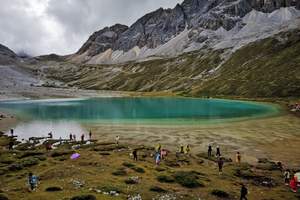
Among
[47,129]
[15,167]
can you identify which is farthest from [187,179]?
[47,129]

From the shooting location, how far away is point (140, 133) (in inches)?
3351

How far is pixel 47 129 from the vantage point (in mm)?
92562

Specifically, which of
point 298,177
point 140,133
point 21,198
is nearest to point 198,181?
point 298,177

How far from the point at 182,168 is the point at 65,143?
101 ft

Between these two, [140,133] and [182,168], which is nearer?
[182,168]

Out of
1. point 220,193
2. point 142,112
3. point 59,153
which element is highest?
point 142,112

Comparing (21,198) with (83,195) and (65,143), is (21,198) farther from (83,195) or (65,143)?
(65,143)

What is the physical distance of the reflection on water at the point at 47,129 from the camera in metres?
83.4

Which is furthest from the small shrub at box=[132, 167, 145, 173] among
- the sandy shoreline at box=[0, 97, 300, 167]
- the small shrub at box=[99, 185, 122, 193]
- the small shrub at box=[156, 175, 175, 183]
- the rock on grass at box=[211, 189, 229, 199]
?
the sandy shoreline at box=[0, 97, 300, 167]

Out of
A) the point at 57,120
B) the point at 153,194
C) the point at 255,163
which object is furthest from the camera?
the point at 57,120

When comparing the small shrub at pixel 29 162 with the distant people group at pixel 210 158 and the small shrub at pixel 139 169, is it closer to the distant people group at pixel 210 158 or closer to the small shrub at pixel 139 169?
the distant people group at pixel 210 158

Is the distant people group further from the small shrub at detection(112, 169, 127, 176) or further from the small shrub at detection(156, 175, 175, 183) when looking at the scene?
the small shrub at detection(156, 175, 175, 183)

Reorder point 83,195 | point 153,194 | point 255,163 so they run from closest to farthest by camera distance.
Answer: point 83,195
point 153,194
point 255,163

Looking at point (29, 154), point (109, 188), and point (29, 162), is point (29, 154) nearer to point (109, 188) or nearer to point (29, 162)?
point (29, 162)
